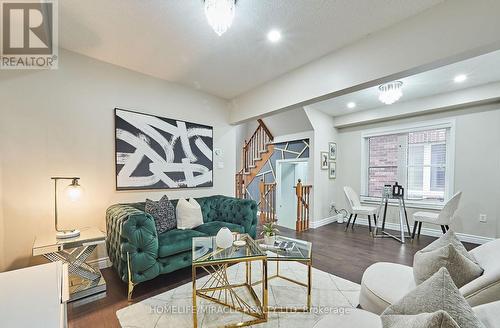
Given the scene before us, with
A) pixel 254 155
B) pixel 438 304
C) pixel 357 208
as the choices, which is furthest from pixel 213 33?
pixel 254 155

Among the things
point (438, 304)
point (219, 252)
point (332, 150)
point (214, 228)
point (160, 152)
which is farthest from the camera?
point (332, 150)

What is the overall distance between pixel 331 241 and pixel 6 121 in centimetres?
456

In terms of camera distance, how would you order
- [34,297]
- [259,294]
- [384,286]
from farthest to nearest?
[259,294] < [384,286] < [34,297]

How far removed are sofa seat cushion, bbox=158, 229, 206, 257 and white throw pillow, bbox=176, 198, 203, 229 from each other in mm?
277

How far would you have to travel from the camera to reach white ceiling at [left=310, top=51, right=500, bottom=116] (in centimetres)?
274

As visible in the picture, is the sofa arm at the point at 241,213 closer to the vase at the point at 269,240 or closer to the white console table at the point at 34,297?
the vase at the point at 269,240

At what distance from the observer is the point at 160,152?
10.3ft

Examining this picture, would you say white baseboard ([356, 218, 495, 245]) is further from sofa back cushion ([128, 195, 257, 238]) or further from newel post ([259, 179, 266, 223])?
sofa back cushion ([128, 195, 257, 238])

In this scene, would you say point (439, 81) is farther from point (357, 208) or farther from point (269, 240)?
point (269, 240)

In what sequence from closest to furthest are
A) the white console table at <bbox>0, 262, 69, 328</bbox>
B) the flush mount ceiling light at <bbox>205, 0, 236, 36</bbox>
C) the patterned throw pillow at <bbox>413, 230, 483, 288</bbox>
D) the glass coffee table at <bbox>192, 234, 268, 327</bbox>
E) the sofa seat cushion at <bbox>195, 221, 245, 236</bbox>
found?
1. the white console table at <bbox>0, 262, 69, 328</bbox>
2. the patterned throw pillow at <bbox>413, 230, 483, 288</bbox>
3. the flush mount ceiling light at <bbox>205, 0, 236, 36</bbox>
4. the glass coffee table at <bbox>192, 234, 268, 327</bbox>
5. the sofa seat cushion at <bbox>195, 221, 245, 236</bbox>

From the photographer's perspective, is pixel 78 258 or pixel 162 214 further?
pixel 162 214

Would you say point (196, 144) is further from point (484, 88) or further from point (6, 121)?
point (484, 88)

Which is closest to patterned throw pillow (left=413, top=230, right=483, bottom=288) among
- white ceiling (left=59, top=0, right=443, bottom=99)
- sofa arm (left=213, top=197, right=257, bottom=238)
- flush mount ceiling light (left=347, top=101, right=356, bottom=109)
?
white ceiling (left=59, top=0, right=443, bottom=99)

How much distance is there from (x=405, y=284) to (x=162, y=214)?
2.47 m
